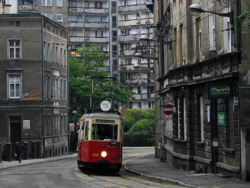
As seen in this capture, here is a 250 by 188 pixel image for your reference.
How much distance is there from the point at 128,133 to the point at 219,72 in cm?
5736

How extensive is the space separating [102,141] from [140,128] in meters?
51.9

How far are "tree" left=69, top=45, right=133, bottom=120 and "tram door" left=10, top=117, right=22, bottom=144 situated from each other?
51.9 feet

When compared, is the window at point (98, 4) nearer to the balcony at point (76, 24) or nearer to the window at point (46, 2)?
the balcony at point (76, 24)

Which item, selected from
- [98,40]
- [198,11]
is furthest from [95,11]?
[198,11]

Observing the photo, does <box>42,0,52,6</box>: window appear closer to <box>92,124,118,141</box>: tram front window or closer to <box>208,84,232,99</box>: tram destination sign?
<box>92,124,118,141</box>: tram front window

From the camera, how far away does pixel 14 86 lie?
52.2 metres

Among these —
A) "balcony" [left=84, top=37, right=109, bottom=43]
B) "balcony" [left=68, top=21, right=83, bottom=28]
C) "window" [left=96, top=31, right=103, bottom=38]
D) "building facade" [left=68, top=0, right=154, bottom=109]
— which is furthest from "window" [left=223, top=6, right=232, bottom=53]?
"window" [left=96, top=31, right=103, bottom=38]

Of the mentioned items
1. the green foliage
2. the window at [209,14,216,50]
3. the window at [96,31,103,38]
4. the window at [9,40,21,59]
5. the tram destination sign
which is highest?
the window at [96,31,103,38]

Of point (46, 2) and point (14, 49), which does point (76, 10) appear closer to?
point (46, 2)

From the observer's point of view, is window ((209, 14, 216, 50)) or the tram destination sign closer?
the tram destination sign

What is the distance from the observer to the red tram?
27.2 m

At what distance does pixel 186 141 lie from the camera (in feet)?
92.9

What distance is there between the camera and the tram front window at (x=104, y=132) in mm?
27531

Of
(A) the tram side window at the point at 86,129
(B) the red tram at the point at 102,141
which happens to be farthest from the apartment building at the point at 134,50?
(B) the red tram at the point at 102,141
